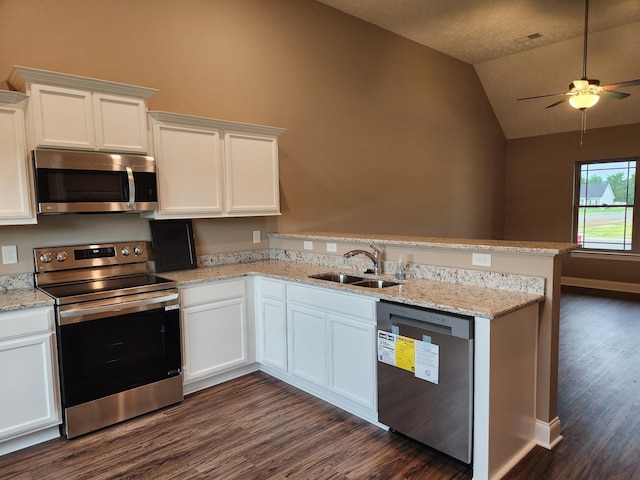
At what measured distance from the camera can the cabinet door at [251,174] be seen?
3.56 m

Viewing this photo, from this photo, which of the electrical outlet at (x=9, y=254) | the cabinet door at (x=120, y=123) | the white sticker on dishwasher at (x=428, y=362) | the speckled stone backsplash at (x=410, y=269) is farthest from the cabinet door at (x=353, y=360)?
the electrical outlet at (x=9, y=254)

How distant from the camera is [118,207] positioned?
9.62 ft

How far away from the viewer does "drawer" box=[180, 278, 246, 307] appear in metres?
3.09

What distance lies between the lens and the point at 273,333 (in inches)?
133

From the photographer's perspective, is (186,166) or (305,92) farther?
(305,92)

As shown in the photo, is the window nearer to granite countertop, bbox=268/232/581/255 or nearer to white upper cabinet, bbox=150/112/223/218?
granite countertop, bbox=268/232/581/255

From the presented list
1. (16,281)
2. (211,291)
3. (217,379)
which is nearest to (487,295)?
(211,291)

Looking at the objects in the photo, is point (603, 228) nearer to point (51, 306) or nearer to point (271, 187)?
point (271, 187)

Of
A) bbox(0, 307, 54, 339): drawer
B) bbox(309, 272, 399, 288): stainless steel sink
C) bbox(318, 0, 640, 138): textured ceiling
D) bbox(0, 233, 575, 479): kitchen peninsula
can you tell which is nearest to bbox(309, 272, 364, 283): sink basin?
bbox(309, 272, 399, 288): stainless steel sink

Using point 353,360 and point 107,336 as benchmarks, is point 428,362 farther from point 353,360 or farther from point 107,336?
point 107,336

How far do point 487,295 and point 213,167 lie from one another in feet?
7.40

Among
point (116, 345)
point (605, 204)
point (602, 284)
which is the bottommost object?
point (602, 284)

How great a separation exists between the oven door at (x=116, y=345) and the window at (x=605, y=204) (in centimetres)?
682

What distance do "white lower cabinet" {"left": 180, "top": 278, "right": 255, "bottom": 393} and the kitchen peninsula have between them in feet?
0.18
